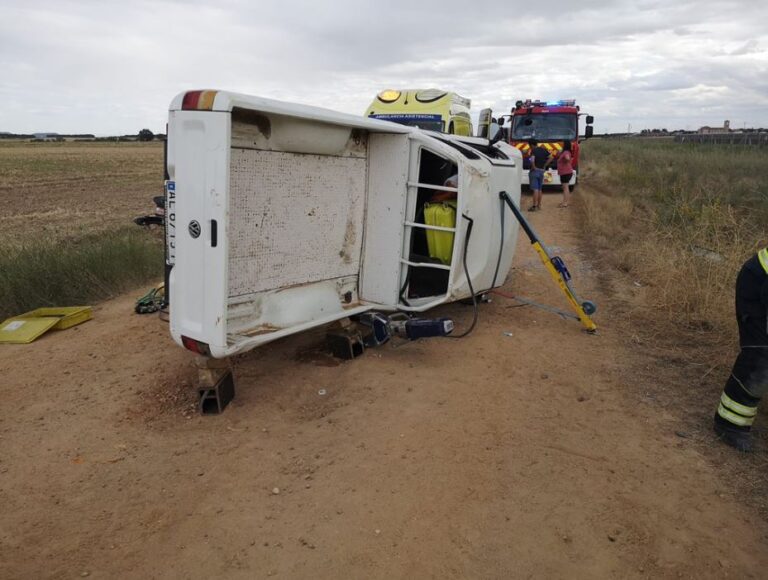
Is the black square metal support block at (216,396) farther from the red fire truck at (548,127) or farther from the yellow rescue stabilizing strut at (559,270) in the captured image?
the red fire truck at (548,127)

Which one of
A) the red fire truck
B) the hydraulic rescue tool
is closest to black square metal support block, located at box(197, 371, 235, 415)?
the hydraulic rescue tool

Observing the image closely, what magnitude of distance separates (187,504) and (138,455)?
646 mm

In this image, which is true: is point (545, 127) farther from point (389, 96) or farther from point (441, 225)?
point (441, 225)

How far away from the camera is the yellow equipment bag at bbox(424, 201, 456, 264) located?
209 inches

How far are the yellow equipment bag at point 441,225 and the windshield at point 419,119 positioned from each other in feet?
24.5

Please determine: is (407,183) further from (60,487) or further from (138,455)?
(60,487)

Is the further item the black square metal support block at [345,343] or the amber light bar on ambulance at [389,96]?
the amber light bar on ambulance at [389,96]

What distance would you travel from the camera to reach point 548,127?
17.0 metres

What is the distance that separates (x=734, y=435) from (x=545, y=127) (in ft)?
47.9

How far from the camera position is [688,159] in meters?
21.6

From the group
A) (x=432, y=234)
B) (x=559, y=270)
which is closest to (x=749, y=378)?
(x=559, y=270)

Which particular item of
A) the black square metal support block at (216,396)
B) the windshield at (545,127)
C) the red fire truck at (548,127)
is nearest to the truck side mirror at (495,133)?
the black square metal support block at (216,396)

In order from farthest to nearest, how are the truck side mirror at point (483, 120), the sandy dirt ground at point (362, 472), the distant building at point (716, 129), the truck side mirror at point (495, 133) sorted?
1. the distant building at point (716, 129)
2. the truck side mirror at point (483, 120)
3. the truck side mirror at point (495, 133)
4. the sandy dirt ground at point (362, 472)

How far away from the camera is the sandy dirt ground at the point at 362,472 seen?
2.79 m
